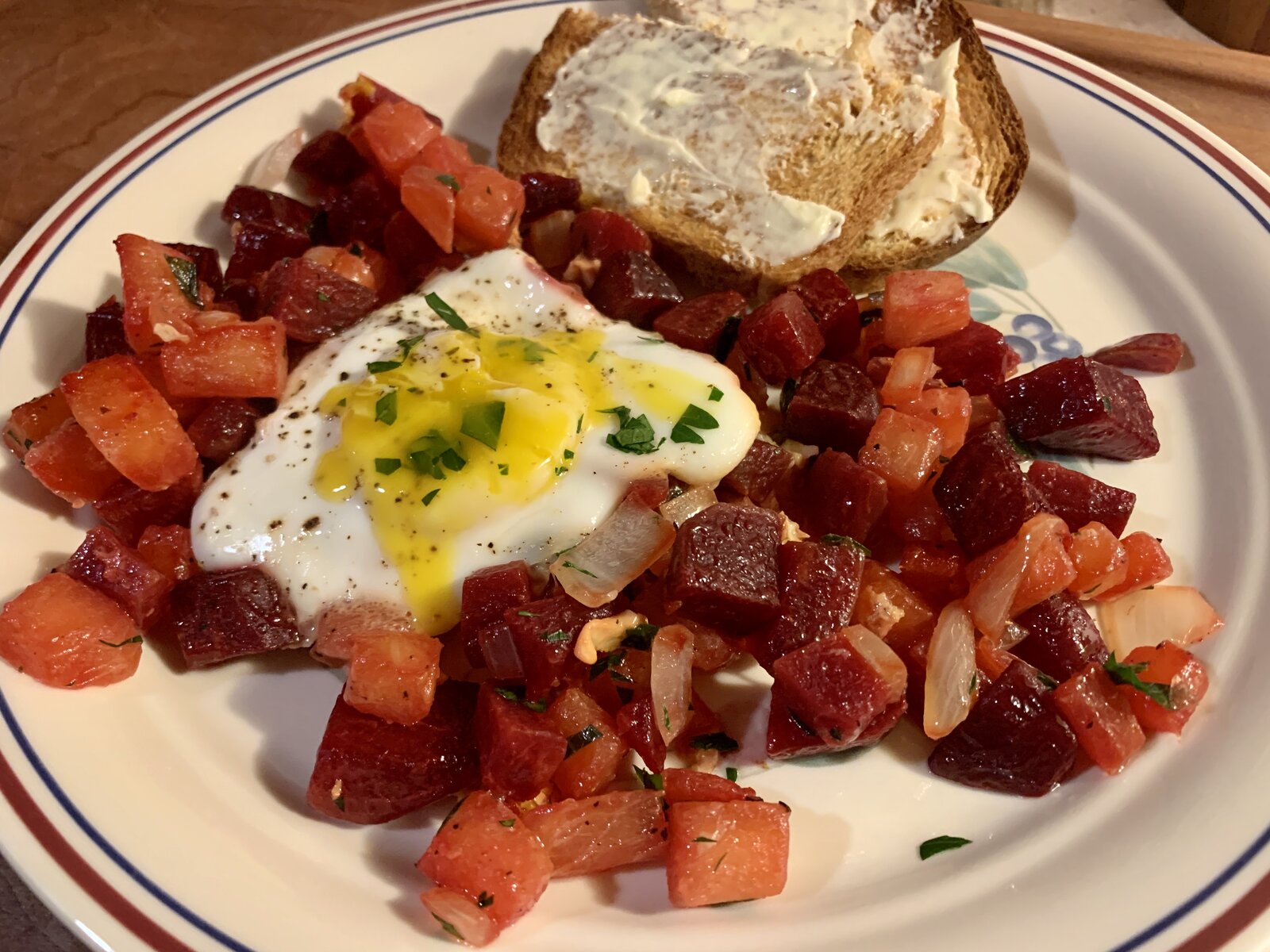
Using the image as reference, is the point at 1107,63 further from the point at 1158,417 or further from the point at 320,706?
the point at 320,706

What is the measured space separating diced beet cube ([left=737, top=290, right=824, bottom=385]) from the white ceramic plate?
993mm

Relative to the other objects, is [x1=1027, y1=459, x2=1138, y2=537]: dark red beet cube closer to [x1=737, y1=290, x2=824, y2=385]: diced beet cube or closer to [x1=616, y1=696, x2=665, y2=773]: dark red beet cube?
[x1=737, y1=290, x2=824, y2=385]: diced beet cube

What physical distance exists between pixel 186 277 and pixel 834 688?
8.80 ft

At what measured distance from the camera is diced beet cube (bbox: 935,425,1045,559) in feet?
8.90

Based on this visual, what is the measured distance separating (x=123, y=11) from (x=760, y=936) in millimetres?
5747

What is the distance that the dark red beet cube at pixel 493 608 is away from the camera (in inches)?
99.5

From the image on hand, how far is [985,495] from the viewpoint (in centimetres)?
276

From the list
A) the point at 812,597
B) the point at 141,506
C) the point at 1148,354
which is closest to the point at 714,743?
the point at 812,597

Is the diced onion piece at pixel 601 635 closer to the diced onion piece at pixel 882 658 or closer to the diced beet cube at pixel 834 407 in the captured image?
the diced onion piece at pixel 882 658

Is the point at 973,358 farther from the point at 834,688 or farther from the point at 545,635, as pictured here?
the point at 545,635

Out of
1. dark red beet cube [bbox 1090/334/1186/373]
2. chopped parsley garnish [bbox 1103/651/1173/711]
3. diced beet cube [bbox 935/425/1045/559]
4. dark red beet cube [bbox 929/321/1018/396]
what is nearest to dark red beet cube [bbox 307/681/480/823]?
diced beet cube [bbox 935/425/1045/559]

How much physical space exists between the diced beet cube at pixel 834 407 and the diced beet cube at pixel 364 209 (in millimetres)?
1873

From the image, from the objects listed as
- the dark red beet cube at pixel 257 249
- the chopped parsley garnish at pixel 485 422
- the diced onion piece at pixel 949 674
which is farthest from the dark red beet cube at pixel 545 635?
the dark red beet cube at pixel 257 249

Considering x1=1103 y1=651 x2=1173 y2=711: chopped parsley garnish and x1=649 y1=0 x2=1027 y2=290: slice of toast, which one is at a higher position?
x1=649 y1=0 x2=1027 y2=290: slice of toast
